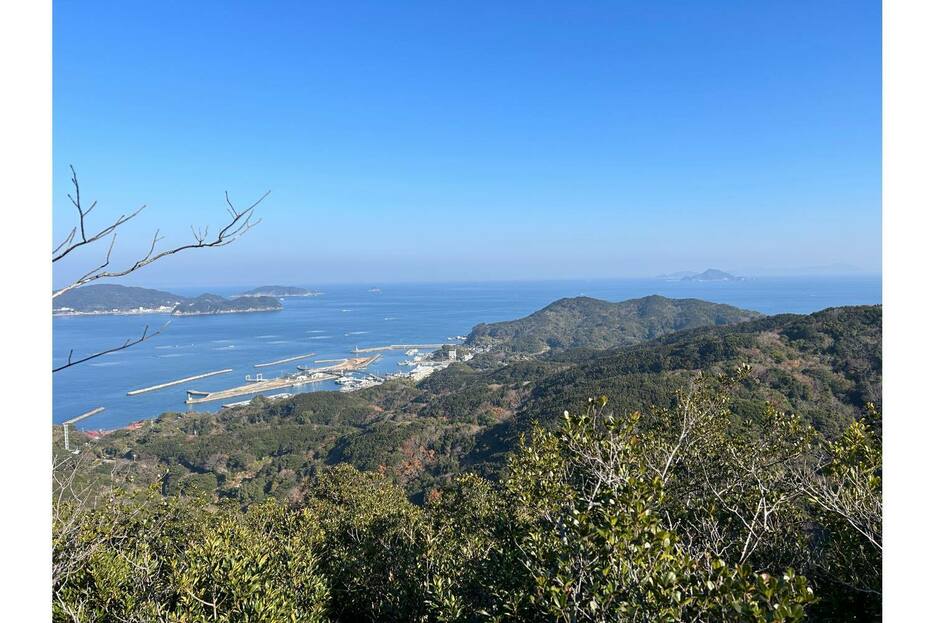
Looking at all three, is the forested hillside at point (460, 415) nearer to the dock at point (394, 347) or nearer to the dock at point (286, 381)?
the dock at point (286, 381)

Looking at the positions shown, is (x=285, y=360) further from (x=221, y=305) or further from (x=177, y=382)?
(x=221, y=305)

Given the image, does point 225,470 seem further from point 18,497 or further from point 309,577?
point 18,497

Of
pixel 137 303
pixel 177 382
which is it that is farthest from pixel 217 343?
pixel 137 303

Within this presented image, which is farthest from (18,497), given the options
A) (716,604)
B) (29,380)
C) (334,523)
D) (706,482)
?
(334,523)

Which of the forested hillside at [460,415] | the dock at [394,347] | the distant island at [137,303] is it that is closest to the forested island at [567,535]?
the forested hillside at [460,415]

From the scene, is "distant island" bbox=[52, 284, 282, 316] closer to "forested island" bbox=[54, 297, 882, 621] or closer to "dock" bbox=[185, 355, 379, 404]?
"dock" bbox=[185, 355, 379, 404]

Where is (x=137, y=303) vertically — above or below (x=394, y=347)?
above
